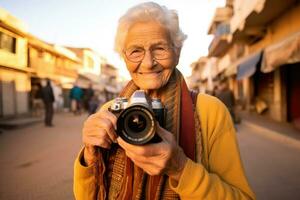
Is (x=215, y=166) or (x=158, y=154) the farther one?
(x=215, y=166)

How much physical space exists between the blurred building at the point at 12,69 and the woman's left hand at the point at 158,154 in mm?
15522

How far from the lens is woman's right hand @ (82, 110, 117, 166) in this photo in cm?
113

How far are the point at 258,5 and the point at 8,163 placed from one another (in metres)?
8.86

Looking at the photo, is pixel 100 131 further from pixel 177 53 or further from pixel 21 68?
pixel 21 68

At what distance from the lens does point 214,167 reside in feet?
Answer: 4.11

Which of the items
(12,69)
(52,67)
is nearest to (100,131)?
(12,69)

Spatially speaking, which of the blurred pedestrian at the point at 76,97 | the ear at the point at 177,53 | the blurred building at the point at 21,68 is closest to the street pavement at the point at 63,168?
the ear at the point at 177,53

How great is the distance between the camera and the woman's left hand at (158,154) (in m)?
0.95

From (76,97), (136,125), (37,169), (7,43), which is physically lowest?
(37,169)

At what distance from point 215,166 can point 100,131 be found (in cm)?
54

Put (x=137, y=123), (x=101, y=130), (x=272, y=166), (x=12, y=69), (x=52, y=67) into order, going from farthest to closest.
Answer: (x=52, y=67) < (x=12, y=69) < (x=272, y=166) < (x=101, y=130) < (x=137, y=123)

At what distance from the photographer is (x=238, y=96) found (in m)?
22.0

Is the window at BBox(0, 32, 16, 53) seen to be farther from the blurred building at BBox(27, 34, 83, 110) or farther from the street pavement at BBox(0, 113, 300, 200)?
the street pavement at BBox(0, 113, 300, 200)

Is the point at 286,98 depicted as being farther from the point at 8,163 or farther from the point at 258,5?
the point at 8,163
